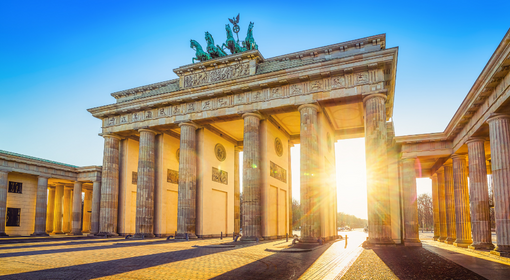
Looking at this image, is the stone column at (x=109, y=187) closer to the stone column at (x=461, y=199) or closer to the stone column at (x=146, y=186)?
the stone column at (x=146, y=186)

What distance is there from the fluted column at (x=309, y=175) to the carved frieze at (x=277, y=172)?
5.97m

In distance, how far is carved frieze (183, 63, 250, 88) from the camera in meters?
29.9

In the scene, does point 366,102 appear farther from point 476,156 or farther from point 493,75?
point 493,75

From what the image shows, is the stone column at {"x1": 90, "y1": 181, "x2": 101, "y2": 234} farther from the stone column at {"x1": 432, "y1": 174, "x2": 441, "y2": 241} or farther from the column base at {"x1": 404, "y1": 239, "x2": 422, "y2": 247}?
the stone column at {"x1": 432, "y1": 174, "x2": 441, "y2": 241}

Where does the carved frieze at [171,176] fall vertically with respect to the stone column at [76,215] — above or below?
above

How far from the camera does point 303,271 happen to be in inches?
456

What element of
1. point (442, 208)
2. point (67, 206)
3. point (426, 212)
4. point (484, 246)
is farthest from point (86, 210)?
point (426, 212)

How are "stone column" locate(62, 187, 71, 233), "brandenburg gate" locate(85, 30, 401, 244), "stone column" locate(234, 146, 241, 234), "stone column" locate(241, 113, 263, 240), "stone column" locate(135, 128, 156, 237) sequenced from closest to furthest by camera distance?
"brandenburg gate" locate(85, 30, 401, 244), "stone column" locate(241, 113, 263, 240), "stone column" locate(135, 128, 156, 237), "stone column" locate(234, 146, 241, 234), "stone column" locate(62, 187, 71, 233)

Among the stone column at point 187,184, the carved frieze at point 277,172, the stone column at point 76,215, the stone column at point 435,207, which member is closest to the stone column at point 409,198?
the stone column at point 435,207

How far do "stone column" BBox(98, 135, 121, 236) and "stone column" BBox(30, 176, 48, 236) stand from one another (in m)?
6.92

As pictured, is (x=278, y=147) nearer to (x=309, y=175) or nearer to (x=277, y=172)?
(x=277, y=172)

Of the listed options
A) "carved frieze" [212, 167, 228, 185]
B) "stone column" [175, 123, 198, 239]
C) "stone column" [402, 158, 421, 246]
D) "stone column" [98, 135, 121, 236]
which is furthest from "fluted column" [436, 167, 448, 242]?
"stone column" [98, 135, 121, 236]

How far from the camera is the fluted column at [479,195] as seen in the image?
66.1 ft

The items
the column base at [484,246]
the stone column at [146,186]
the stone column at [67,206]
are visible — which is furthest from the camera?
the stone column at [67,206]
